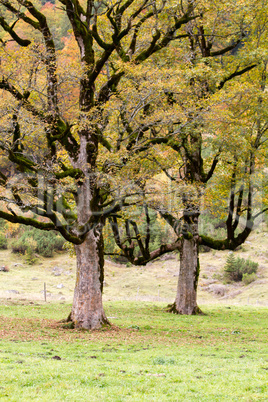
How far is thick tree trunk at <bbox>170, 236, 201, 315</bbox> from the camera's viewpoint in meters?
21.4

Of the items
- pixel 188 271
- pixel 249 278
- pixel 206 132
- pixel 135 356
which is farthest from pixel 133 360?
pixel 249 278

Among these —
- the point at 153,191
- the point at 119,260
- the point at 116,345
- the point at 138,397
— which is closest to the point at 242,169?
the point at 153,191

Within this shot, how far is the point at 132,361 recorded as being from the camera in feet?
30.3

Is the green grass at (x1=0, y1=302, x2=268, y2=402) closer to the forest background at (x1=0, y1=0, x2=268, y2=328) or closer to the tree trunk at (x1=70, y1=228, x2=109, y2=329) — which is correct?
the tree trunk at (x1=70, y1=228, x2=109, y2=329)

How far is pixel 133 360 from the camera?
9.36m

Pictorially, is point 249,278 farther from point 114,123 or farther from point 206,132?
point 114,123

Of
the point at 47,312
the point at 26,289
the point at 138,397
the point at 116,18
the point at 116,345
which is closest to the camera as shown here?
the point at 138,397

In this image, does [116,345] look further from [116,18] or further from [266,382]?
[116,18]

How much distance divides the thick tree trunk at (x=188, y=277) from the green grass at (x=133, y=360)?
282 cm

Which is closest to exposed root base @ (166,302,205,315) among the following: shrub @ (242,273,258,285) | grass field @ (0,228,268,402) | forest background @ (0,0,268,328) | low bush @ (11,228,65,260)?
grass field @ (0,228,268,402)

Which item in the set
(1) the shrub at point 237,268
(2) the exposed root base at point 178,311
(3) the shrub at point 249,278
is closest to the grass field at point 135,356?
(2) the exposed root base at point 178,311

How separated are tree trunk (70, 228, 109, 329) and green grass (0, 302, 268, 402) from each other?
2.26 feet

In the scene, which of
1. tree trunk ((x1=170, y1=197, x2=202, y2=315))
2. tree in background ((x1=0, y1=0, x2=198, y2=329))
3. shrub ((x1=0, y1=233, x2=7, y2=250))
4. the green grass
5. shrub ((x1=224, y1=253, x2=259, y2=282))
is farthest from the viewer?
shrub ((x1=0, y1=233, x2=7, y2=250))

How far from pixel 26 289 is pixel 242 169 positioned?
20565 mm
